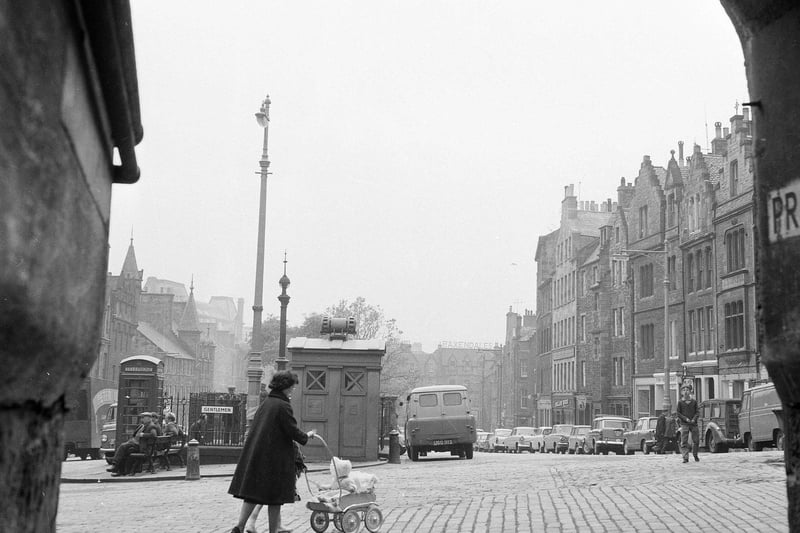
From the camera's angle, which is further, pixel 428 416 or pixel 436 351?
pixel 436 351

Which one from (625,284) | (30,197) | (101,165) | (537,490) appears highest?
(625,284)

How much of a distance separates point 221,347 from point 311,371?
116728mm

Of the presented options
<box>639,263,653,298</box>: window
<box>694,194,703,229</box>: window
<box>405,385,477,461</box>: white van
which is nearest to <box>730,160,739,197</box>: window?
<box>694,194,703,229</box>: window

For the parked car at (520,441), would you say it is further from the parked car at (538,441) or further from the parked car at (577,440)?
the parked car at (577,440)

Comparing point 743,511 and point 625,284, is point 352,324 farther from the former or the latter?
point 625,284

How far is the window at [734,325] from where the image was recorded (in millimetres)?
42147

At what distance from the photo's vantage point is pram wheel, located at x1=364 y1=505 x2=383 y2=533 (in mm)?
9665

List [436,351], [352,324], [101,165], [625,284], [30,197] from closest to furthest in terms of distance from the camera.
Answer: [30,197] → [101,165] → [352,324] → [625,284] → [436,351]

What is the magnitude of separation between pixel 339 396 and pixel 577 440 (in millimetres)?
21968

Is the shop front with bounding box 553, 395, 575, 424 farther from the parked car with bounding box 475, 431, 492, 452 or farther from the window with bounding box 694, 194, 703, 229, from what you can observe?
the window with bounding box 694, 194, 703, 229

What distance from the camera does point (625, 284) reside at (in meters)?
57.7

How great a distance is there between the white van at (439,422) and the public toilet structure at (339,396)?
16.9ft

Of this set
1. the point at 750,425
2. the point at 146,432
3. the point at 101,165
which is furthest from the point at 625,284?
the point at 101,165

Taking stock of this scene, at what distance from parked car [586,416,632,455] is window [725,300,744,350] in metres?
6.21
